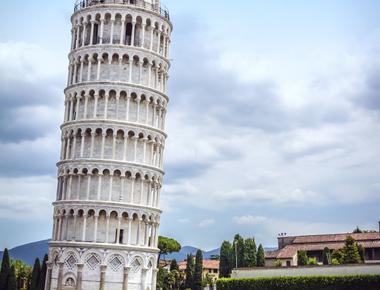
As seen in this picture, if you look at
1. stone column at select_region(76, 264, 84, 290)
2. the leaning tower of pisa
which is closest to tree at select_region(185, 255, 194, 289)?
the leaning tower of pisa

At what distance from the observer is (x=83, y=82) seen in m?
53.5

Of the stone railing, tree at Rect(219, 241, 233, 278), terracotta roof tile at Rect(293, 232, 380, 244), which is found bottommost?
tree at Rect(219, 241, 233, 278)

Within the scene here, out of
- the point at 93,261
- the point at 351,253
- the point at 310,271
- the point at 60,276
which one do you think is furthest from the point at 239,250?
the point at 310,271

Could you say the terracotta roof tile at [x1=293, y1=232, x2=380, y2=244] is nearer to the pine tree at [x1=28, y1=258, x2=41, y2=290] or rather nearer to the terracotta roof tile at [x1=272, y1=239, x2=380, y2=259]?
the terracotta roof tile at [x1=272, y1=239, x2=380, y2=259]

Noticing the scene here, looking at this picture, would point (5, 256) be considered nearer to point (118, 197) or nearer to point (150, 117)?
point (118, 197)

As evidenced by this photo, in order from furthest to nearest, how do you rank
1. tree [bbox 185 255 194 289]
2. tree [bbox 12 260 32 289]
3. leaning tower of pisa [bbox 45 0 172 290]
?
tree [bbox 185 255 194 289]
tree [bbox 12 260 32 289]
leaning tower of pisa [bbox 45 0 172 290]

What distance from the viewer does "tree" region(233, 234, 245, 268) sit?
267ft

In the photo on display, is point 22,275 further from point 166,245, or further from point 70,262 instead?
point 70,262

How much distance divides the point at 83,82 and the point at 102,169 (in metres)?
8.85

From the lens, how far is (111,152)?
170 ft

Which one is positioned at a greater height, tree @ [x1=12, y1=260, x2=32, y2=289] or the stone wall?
the stone wall

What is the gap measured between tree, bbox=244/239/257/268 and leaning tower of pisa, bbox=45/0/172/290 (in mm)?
30503

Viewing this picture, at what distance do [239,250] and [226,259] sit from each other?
2.53 metres

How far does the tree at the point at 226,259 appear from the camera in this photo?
82.4 meters
